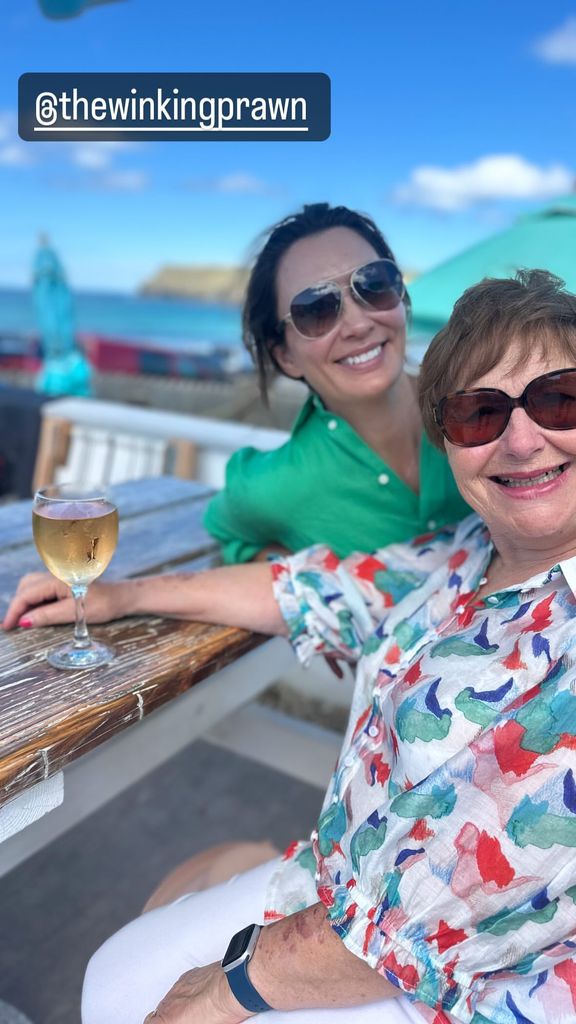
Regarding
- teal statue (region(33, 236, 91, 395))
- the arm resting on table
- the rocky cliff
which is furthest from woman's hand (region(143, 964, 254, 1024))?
the rocky cliff

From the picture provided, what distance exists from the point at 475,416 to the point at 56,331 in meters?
8.00

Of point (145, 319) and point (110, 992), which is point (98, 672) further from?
point (145, 319)

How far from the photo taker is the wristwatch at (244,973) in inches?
41.1

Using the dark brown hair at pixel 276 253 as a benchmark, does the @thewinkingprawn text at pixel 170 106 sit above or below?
above

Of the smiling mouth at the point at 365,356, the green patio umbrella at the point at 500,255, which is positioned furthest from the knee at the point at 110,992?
the green patio umbrella at the point at 500,255

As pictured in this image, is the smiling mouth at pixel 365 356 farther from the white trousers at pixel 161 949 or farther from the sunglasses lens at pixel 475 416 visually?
the white trousers at pixel 161 949

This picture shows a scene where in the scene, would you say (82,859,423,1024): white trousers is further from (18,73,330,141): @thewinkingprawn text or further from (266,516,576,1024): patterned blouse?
(18,73,330,141): @thewinkingprawn text

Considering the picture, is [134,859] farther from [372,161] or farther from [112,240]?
[112,240]

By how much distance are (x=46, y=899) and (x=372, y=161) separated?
42975 mm

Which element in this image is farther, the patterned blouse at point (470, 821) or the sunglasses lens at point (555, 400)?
the sunglasses lens at point (555, 400)

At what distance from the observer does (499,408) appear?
42.2 inches

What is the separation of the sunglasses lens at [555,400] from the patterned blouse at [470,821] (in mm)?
184

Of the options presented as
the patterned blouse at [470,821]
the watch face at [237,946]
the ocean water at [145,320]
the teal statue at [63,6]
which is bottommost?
the watch face at [237,946]

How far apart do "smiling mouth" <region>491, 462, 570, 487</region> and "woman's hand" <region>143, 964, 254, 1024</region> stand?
770 millimetres
